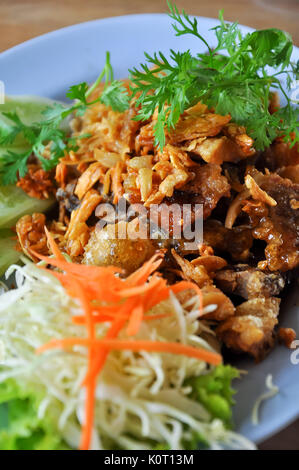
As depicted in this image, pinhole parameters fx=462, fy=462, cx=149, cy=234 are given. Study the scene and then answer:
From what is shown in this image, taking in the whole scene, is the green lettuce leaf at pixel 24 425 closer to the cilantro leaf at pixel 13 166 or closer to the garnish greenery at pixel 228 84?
the garnish greenery at pixel 228 84

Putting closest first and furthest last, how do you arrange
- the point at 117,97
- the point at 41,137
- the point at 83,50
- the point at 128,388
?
the point at 128,388
the point at 117,97
the point at 41,137
the point at 83,50

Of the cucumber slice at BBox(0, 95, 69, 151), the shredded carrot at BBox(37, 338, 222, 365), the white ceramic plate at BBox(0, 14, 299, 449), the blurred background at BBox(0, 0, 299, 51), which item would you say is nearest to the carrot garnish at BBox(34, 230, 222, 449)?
the shredded carrot at BBox(37, 338, 222, 365)

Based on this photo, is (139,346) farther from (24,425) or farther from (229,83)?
(229,83)

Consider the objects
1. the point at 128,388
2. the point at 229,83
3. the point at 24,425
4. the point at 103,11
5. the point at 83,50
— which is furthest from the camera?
the point at 103,11

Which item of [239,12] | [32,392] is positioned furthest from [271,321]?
[239,12]

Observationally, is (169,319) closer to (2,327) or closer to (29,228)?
(2,327)

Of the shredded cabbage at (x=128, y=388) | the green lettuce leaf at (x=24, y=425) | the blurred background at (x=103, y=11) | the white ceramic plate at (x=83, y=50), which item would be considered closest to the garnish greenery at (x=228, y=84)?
the shredded cabbage at (x=128, y=388)

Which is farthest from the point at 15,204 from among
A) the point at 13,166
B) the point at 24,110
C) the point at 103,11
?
the point at 103,11

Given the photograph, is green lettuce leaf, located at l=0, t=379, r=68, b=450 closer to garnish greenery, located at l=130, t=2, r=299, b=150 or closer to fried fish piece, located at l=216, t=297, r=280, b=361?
fried fish piece, located at l=216, t=297, r=280, b=361
